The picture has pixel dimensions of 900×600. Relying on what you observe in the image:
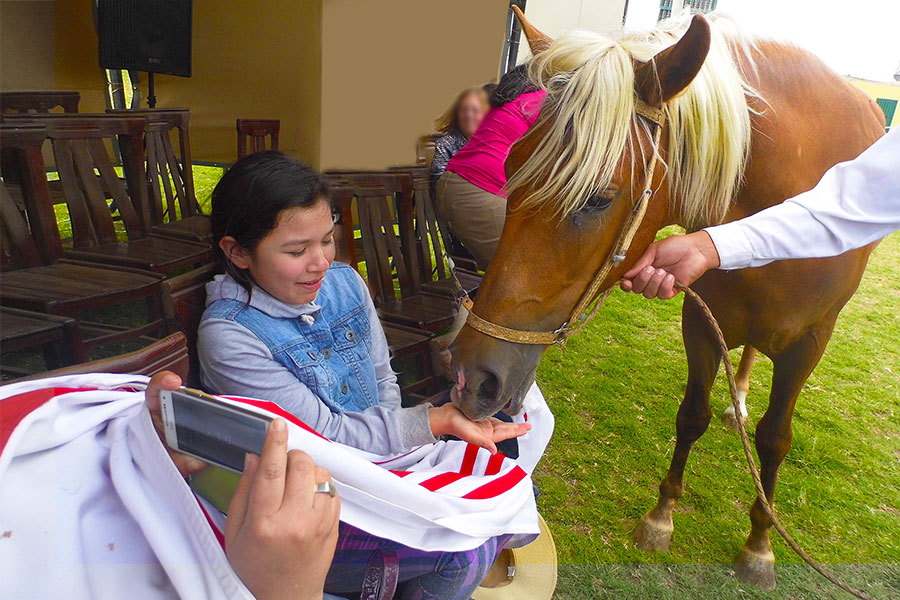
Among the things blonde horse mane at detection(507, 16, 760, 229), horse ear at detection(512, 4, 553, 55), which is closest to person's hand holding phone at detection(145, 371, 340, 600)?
blonde horse mane at detection(507, 16, 760, 229)

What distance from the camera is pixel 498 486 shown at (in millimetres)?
1105

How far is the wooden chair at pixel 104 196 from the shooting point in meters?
2.59

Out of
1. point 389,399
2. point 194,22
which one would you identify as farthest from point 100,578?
point 194,22

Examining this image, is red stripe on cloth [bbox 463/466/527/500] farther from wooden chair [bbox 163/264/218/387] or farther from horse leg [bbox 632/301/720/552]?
horse leg [bbox 632/301/720/552]

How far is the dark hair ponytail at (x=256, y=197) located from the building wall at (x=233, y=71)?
3.20 metres

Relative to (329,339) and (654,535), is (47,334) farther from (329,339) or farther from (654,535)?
(654,535)

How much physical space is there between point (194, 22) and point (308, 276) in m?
5.03

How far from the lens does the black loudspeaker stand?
4.28 m

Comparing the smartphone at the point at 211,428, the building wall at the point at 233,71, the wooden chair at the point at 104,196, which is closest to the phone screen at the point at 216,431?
the smartphone at the point at 211,428

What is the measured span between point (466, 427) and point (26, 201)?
6.91 ft

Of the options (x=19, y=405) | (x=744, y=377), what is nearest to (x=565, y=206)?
(x=19, y=405)

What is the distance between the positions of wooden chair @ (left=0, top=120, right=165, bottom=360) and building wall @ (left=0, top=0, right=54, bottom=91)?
3416 mm

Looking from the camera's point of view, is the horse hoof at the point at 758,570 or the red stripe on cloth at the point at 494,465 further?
the horse hoof at the point at 758,570

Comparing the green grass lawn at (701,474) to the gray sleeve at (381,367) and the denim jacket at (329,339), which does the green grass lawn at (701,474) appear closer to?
the gray sleeve at (381,367)
